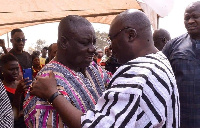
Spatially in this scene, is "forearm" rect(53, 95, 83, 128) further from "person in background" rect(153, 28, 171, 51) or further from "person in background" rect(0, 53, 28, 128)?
"person in background" rect(153, 28, 171, 51)

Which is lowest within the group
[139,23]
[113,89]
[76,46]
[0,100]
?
[0,100]

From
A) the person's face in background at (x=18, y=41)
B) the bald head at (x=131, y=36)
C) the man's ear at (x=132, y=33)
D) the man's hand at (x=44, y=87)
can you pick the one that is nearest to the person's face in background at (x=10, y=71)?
the person's face in background at (x=18, y=41)

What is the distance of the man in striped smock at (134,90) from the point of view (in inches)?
59.1

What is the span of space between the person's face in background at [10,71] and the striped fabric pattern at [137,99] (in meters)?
2.52

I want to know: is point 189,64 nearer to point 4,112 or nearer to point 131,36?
point 131,36

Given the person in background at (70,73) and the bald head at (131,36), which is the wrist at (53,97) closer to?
the person in background at (70,73)

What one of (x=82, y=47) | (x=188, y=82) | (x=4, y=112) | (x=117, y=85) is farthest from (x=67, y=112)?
(x=188, y=82)

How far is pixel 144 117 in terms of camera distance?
151 cm

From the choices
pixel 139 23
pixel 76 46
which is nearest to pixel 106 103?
pixel 139 23

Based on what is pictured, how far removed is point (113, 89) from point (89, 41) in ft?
2.14

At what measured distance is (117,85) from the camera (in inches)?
61.3

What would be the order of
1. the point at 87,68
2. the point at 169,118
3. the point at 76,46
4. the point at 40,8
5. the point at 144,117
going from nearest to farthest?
the point at 144,117 → the point at 169,118 → the point at 76,46 → the point at 87,68 → the point at 40,8

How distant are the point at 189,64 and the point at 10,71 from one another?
2184 mm

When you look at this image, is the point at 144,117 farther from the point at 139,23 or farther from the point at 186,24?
the point at 186,24
